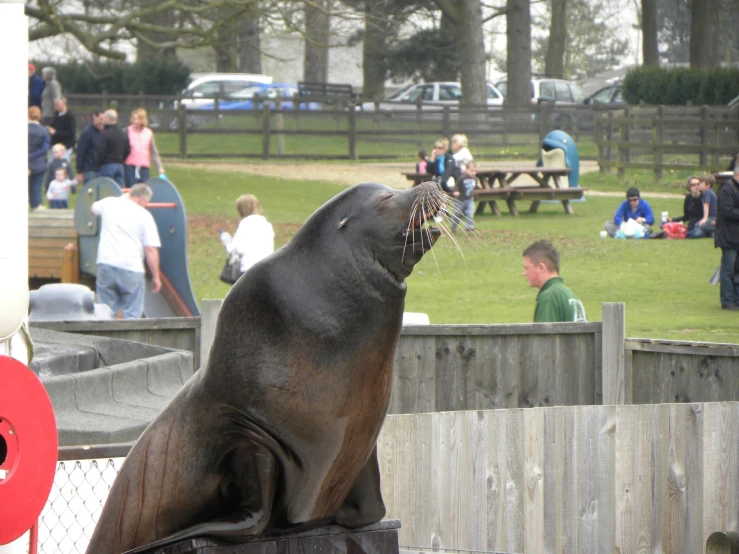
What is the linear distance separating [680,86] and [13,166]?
34804 mm

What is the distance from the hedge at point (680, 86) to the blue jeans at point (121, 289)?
2533 cm

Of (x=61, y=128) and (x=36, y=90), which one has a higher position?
(x=36, y=90)

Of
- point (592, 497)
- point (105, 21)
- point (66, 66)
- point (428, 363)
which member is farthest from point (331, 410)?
point (66, 66)

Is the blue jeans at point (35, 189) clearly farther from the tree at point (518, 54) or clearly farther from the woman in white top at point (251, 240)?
the tree at point (518, 54)

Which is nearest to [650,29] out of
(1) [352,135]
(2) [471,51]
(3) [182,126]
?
(2) [471,51]

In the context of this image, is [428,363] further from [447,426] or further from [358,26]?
[358,26]

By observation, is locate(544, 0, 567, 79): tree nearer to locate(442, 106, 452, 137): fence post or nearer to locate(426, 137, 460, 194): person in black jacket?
locate(442, 106, 452, 137): fence post

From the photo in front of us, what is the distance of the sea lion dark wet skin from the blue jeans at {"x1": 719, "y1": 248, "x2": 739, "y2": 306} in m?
11.4

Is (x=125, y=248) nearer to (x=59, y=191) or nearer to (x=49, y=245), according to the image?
(x=49, y=245)

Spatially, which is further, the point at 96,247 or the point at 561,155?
the point at 561,155

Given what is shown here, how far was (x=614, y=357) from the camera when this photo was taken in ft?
28.1

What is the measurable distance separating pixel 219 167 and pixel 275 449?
27.5 m

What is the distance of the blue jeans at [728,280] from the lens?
13.8m

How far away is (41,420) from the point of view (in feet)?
12.5
